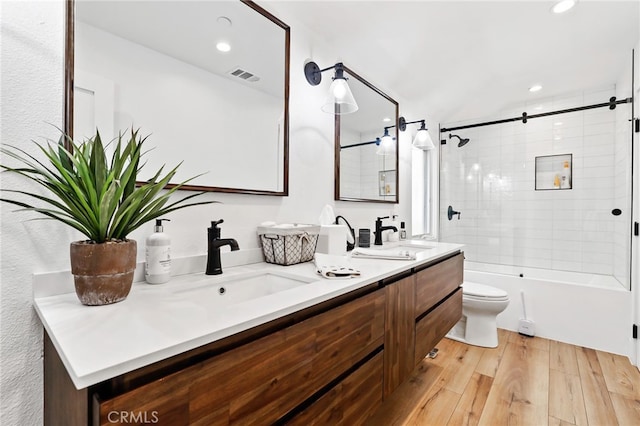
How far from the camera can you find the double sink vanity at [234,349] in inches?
20.2

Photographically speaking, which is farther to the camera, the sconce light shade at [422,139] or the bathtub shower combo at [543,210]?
the sconce light shade at [422,139]

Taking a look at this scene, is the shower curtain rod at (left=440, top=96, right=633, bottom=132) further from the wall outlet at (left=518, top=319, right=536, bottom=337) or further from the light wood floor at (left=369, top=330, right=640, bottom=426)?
the light wood floor at (left=369, top=330, right=640, bottom=426)

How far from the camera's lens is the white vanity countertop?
0.49 metres

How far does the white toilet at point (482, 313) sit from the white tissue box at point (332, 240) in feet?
4.73

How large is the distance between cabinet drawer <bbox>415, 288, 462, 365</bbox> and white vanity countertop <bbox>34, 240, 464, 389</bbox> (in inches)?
28.9

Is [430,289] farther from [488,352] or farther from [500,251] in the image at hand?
[500,251]

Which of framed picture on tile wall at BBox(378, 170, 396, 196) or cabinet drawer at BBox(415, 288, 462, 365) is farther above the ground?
framed picture on tile wall at BBox(378, 170, 396, 196)

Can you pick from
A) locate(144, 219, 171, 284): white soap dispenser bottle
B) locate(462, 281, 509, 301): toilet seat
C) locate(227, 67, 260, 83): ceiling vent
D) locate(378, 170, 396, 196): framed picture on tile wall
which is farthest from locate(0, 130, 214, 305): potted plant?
locate(462, 281, 509, 301): toilet seat

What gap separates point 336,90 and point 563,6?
1392 mm

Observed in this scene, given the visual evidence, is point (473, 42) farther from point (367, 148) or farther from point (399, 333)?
point (399, 333)

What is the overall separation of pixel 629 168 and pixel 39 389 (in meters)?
3.58

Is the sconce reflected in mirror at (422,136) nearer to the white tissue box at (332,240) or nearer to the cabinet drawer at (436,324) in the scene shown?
the cabinet drawer at (436,324)

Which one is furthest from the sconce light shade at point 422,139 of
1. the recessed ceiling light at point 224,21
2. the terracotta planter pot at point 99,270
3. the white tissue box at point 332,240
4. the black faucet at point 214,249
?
the terracotta planter pot at point 99,270

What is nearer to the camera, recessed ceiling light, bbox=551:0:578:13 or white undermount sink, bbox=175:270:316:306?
white undermount sink, bbox=175:270:316:306
